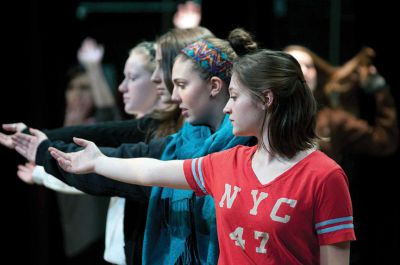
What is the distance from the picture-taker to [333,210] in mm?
1807

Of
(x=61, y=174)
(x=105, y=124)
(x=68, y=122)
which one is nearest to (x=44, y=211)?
(x=68, y=122)

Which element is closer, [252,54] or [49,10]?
[252,54]

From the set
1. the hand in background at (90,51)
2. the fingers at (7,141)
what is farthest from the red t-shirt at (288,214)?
the hand in background at (90,51)

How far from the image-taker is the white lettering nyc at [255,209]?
6.01 feet

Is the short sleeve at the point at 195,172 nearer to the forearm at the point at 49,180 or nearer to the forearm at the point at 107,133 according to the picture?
the forearm at the point at 107,133

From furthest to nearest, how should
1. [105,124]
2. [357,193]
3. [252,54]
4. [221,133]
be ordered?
[357,193], [105,124], [221,133], [252,54]

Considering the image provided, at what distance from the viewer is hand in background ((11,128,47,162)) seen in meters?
2.58

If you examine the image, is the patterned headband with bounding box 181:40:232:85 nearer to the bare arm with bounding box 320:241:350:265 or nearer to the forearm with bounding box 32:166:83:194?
the bare arm with bounding box 320:241:350:265

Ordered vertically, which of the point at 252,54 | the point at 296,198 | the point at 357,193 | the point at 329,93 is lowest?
the point at 357,193

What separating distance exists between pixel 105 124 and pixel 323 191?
128 cm

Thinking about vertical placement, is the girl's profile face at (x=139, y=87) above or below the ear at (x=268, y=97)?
below

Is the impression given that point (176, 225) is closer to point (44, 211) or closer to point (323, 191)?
point (323, 191)

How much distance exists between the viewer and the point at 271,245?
72.9 inches

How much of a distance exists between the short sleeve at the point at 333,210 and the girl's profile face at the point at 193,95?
620 millimetres
